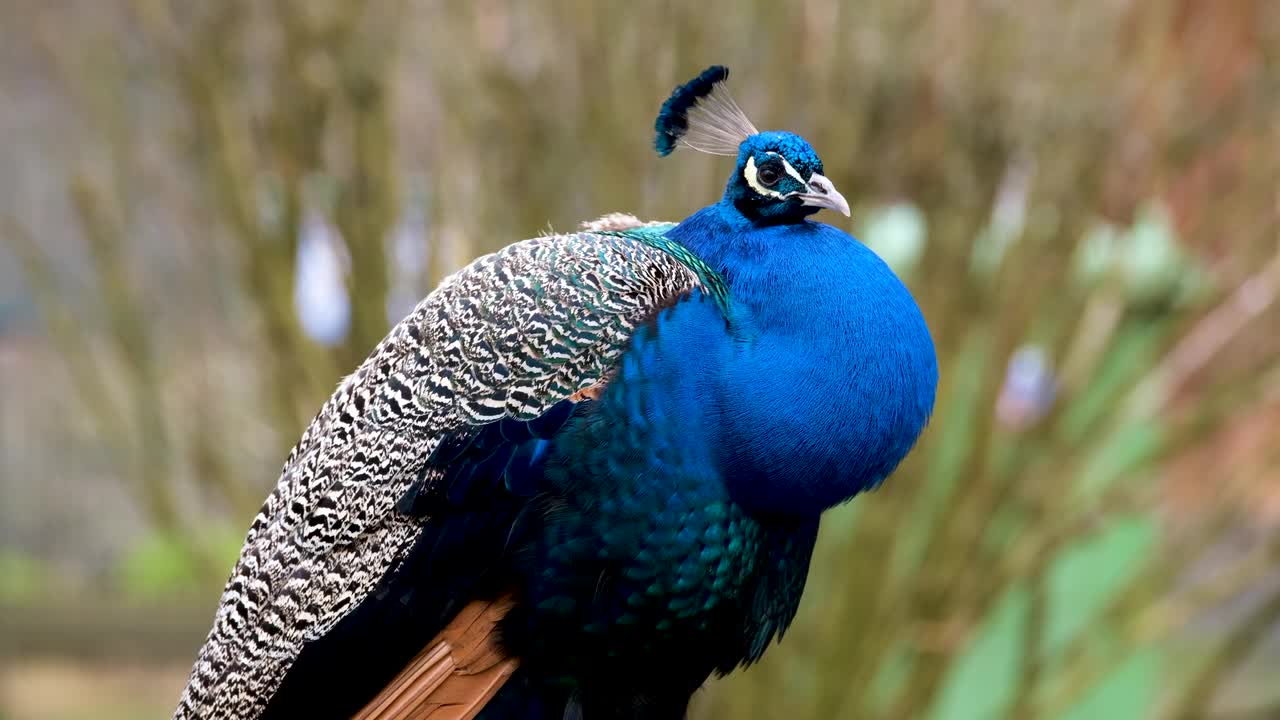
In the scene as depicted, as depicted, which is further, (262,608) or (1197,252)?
(1197,252)

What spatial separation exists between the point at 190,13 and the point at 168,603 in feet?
8.92

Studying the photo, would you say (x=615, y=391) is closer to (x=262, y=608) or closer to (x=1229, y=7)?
(x=262, y=608)

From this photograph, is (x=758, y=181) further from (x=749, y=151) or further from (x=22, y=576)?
(x=22, y=576)

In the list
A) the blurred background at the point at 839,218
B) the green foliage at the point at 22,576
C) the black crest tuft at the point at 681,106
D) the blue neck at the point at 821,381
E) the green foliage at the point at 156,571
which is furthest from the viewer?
the green foliage at the point at 22,576

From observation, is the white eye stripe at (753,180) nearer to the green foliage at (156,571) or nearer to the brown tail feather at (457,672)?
the brown tail feather at (457,672)

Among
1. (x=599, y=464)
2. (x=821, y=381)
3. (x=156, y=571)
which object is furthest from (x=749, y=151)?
(x=156, y=571)

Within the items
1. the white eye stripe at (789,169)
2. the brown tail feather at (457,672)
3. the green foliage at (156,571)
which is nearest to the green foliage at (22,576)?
the green foliage at (156,571)

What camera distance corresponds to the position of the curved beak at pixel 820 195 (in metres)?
1.51

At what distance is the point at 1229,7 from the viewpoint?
14.4ft

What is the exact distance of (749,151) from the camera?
1.55m

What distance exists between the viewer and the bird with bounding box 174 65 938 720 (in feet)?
4.89

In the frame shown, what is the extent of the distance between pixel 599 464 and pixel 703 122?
0.41 meters

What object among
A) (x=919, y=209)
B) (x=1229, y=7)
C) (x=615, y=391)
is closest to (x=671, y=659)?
(x=615, y=391)

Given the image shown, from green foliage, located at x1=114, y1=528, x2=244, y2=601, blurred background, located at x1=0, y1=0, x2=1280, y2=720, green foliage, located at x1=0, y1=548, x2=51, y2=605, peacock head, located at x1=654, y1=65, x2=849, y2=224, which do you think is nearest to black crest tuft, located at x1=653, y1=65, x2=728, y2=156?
peacock head, located at x1=654, y1=65, x2=849, y2=224
